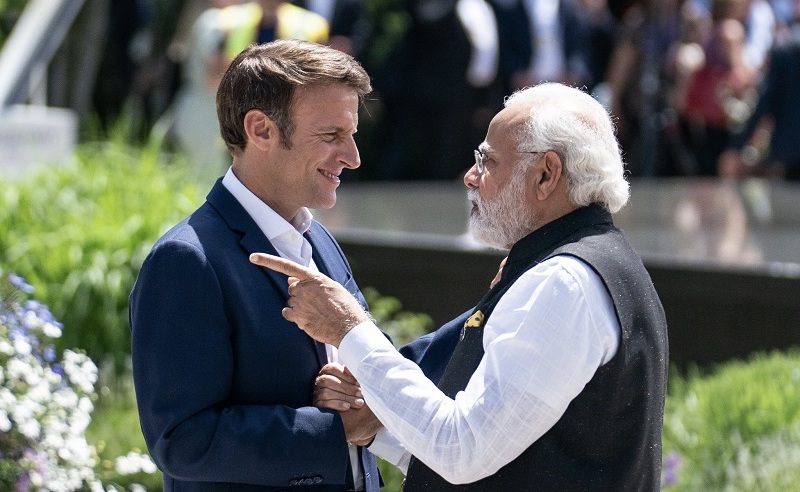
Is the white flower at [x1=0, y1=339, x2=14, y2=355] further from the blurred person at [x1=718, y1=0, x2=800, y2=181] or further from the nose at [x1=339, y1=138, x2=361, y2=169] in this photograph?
the blurred person at [x1=718, y1=0, x2=800, y2=181]

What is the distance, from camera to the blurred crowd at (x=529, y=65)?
10.9 metres

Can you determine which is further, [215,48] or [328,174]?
[215,48]

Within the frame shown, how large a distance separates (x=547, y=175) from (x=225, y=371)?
2.45 feet

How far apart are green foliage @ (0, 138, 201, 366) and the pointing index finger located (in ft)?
9.93

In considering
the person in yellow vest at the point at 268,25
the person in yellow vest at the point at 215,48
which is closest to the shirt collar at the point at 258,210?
the person in yellow vest at the point at 215,48

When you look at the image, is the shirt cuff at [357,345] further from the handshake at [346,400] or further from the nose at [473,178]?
the nose at [473,178]

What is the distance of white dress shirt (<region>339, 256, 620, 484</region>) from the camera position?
7.82ft

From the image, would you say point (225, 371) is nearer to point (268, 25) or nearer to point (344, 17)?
point (268, 25)

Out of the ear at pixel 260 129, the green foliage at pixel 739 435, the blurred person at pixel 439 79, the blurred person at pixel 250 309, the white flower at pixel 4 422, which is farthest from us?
the blurred person at pixel 439 79

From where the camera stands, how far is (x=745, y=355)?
6316mm

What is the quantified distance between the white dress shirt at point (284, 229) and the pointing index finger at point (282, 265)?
0.53 ft

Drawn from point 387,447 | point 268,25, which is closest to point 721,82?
point 268,25

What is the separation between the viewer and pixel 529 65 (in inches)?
432

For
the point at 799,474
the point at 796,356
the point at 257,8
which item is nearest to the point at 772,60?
the point at 257,8
